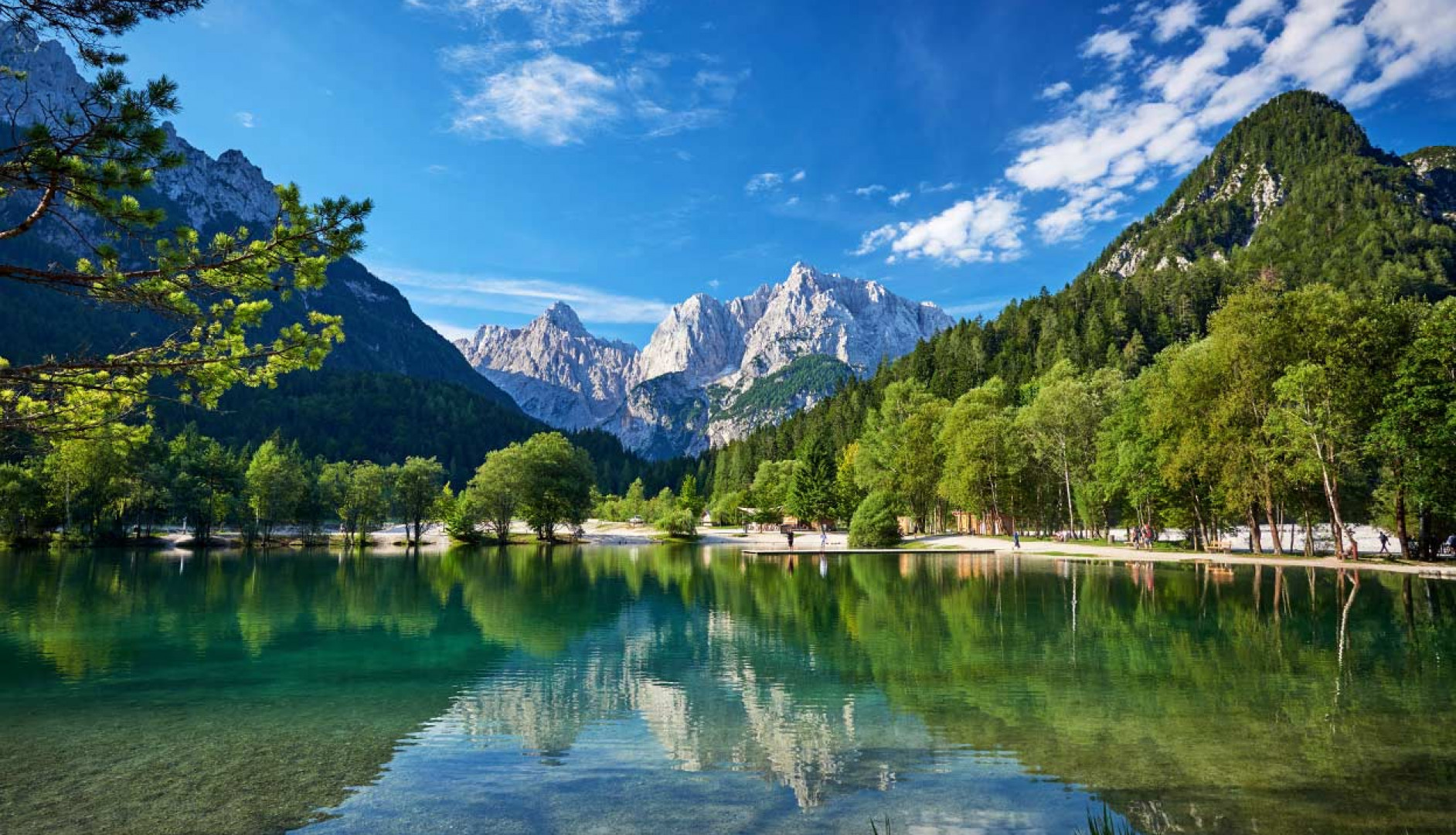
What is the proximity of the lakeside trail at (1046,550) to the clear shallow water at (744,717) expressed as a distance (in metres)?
11.5

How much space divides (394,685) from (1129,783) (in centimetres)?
1509

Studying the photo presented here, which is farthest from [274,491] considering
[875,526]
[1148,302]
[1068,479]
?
[1148,302]

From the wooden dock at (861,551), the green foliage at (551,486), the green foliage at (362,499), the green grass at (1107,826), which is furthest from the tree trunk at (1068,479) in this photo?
the green foliage at (362,499)

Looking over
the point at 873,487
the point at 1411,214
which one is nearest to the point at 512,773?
the point at 873,487

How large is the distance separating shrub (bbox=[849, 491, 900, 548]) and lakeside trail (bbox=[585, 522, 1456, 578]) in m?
1.69

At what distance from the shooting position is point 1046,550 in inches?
2360

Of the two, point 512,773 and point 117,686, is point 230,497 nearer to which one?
point 117,686

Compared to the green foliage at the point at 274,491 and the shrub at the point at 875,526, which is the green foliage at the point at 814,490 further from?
the green foliage at the point at 274,491

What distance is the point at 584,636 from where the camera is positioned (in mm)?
23984

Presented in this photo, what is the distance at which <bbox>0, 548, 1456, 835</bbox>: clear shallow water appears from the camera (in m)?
9.41

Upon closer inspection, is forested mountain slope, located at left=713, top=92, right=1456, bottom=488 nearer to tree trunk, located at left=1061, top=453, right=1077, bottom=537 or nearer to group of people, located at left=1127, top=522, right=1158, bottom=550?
tree trunk, located at left=1061, top=453, right=1077, bottom=537

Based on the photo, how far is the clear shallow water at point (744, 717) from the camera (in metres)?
9.41

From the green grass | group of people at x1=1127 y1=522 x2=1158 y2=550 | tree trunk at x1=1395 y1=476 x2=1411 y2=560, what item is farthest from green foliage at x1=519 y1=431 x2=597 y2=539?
the green grass

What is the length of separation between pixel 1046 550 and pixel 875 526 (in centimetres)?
1687
